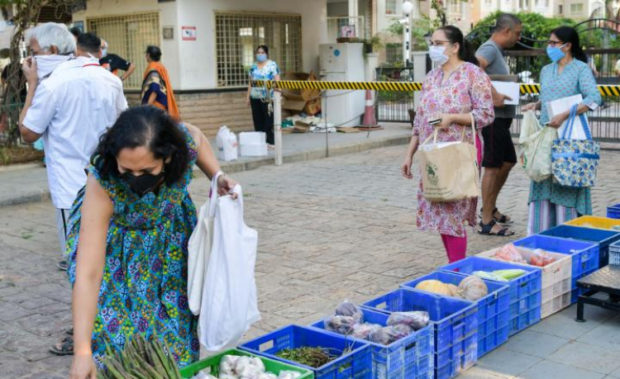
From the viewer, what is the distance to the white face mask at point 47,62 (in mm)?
5344

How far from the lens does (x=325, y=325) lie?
389cm

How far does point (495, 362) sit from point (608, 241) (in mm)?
1662

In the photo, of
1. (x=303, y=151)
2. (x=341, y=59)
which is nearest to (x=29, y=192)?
(x=303, y=151)

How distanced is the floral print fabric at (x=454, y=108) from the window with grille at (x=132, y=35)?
11.0 meters

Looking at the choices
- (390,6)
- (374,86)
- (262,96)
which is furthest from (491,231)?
(390,6)

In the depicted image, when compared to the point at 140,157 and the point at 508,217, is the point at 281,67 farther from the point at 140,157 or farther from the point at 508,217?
the point at 140,157

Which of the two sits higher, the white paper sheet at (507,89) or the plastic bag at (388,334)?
the white paper sheet at (507,89)

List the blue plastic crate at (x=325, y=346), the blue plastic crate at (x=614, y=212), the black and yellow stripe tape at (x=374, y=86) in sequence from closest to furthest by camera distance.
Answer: the blue plastic crate at (x=325, y=346) < the blue plastic crate at (x=614, y=212) < the black and yellow stripe tape at (x=374, y=86)

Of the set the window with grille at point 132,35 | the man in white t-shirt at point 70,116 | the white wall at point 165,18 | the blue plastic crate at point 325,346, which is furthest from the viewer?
the window with grille at point 132,35

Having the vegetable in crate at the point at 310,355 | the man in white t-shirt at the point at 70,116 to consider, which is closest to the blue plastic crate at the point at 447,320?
the vegetable in crate at the point at 310,355

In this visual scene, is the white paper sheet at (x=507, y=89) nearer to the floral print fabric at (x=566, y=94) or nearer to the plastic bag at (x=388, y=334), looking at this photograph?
the floral print fabric at (x=566, y=94)

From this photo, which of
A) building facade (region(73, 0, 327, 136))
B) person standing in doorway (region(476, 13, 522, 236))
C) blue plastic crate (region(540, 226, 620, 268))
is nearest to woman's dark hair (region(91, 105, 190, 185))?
blue plastic crate (region(540, 226, 620, 268))

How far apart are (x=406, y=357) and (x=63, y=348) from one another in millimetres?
2142

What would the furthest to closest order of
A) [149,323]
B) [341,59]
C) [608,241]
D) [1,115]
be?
[341,59] < [1,115] < [608,241] < [149,323]
